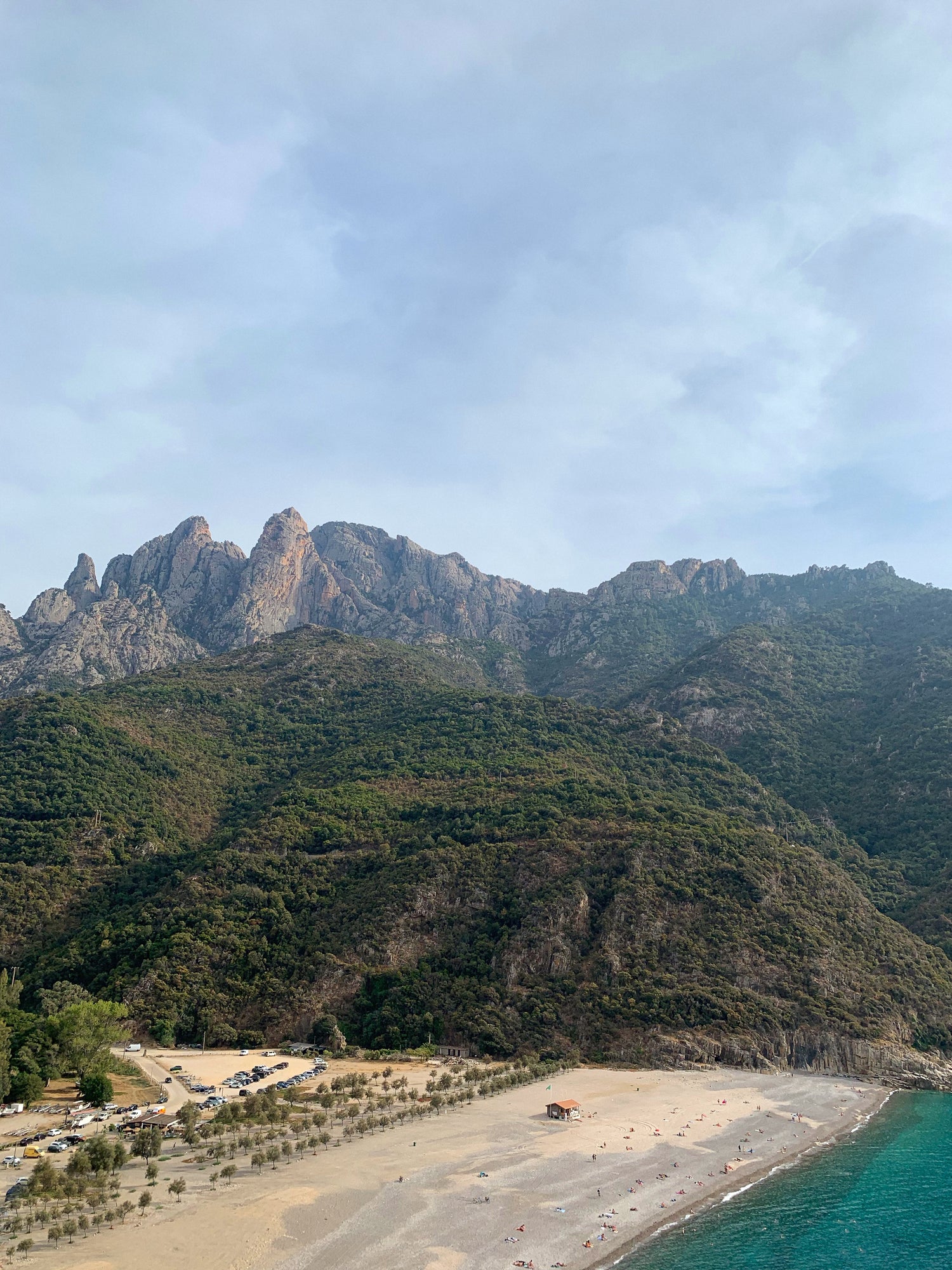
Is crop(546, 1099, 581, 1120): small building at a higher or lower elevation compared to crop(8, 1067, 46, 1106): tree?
lower

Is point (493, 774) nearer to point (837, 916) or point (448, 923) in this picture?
point (448, 923)

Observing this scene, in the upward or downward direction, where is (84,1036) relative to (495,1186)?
upward

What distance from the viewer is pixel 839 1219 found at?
53.1 meters

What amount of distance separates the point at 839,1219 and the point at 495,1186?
920 inches

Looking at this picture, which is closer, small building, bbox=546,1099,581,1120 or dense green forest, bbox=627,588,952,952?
small building, bbox=546,1099,581,1120

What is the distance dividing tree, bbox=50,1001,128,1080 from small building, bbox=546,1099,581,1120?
1591 inches

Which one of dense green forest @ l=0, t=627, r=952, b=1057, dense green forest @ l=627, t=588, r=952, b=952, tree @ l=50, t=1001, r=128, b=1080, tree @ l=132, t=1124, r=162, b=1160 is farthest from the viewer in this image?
dense green forest @ l=627, t=588, r=952, b=952

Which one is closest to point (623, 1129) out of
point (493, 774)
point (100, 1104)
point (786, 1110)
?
point (786, 1110)

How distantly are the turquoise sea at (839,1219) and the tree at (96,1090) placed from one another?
4522 cm

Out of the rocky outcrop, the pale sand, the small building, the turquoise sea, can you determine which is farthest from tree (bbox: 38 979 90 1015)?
the turquoise sea

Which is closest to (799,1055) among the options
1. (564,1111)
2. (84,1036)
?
(564,1111)

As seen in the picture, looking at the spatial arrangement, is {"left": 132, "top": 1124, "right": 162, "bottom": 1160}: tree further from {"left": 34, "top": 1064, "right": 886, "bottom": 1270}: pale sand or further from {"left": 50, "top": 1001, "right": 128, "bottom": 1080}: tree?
{"left": 50, "top": 1001, "right": 128, "bottom": 1080}: tree

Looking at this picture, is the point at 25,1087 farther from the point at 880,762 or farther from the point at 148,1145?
the point at 880,762

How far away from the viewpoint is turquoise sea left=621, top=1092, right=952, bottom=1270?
4731 centimetres
